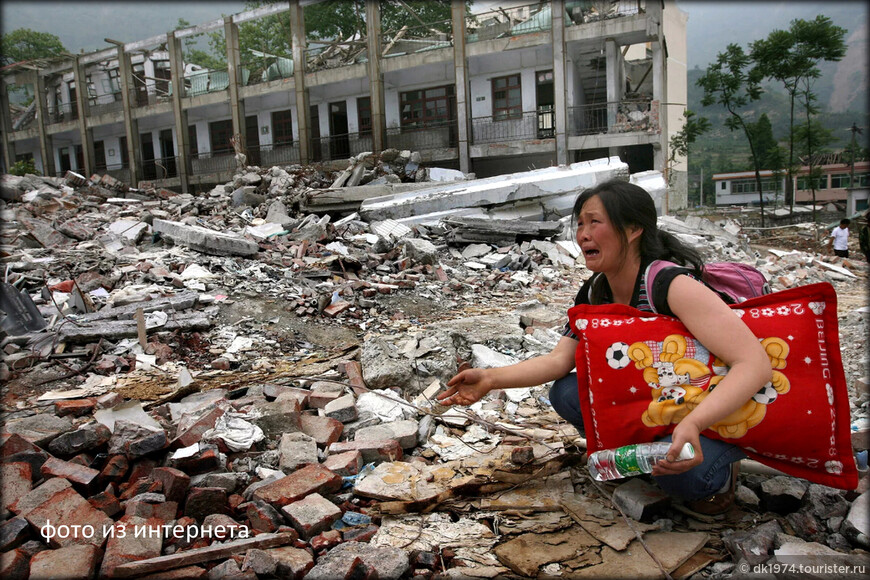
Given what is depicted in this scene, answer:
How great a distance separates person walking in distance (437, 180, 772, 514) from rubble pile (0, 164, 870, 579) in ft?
0.90

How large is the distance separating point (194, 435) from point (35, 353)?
130 inches

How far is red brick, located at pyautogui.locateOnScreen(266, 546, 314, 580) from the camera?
1.82 m

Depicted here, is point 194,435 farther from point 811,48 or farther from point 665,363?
point 811,48

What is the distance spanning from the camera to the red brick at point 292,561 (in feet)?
5.97

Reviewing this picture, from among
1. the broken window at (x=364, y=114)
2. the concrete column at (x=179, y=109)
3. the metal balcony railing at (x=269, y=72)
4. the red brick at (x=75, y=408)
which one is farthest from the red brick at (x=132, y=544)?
the concrete column at (x=179, y=109)

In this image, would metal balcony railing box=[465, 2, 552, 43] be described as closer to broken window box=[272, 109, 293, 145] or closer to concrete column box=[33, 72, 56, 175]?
broken window box=[272, 109, 293, 145]

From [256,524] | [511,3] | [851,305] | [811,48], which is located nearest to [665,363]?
[256,524]

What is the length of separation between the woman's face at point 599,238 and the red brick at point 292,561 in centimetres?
148

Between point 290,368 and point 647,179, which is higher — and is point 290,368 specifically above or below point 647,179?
below

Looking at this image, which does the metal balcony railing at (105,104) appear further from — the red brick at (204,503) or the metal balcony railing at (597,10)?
the red brick at (204,503)

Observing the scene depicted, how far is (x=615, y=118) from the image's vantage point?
16.6 meters

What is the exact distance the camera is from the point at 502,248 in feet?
32.6

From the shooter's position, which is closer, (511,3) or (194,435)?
(194,435)

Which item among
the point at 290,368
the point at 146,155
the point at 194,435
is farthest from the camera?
the point at 146,155
